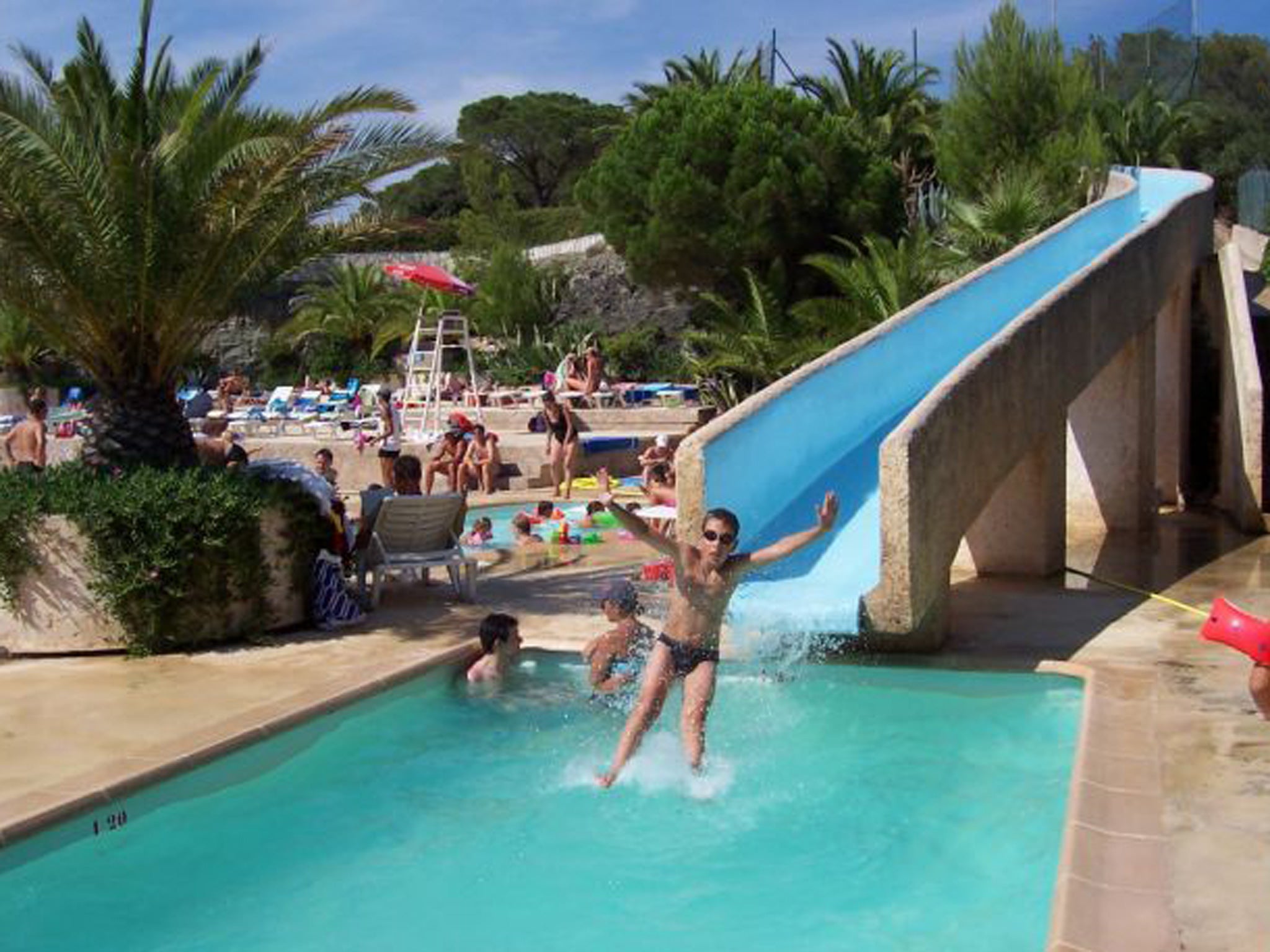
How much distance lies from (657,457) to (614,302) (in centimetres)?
2969

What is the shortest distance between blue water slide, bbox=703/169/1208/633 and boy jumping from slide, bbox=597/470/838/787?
1563mm

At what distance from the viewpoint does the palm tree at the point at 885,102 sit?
4100 cm

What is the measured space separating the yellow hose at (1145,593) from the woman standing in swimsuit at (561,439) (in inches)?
277

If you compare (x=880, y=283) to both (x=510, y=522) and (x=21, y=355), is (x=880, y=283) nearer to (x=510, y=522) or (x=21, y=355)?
(x=510, y=522)

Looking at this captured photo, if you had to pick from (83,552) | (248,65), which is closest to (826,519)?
(83,552)

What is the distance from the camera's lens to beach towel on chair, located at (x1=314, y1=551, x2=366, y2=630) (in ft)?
29.3

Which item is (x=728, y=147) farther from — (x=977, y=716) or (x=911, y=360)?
(x=977, y=716)

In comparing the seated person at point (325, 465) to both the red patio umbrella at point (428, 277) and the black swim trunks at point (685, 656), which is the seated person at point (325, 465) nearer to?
the black swim trunks at point (685, 656)

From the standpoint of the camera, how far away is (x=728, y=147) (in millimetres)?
33781

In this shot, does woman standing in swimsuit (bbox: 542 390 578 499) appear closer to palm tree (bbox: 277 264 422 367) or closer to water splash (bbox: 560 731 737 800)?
water splash (bbox: 560 731 737 800)

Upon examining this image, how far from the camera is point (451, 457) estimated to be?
17781mm

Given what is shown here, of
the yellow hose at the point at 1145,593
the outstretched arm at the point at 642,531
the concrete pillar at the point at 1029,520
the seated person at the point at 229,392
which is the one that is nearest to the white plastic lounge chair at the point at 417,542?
the concrete pillar at the point at 1029,520

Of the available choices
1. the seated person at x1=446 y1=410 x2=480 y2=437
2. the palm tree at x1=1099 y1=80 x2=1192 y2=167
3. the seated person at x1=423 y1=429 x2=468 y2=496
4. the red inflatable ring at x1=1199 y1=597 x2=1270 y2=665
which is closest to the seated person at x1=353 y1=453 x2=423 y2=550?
the red inflatable ring at x1=1199 y1=597 x2=1270 y2=665

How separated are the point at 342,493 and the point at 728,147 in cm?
1790
